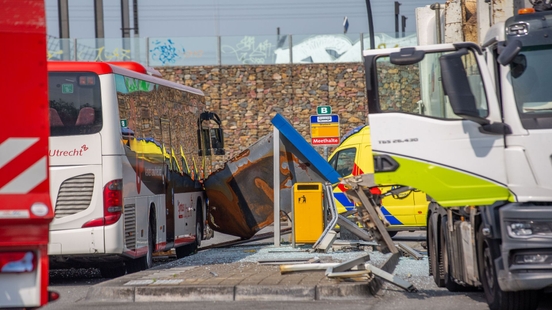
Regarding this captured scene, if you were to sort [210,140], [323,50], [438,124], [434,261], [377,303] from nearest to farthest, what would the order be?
[438,124], [377,303], [434,261], [210,140], [323,50]

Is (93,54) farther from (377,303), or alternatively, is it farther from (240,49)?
(377,303)

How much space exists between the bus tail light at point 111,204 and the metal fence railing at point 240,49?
28.1 m

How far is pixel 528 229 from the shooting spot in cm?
808

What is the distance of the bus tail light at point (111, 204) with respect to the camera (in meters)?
13.3

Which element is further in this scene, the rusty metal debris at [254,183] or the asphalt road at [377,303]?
the rusty metal debris at [254,183]

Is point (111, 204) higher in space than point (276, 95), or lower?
lower

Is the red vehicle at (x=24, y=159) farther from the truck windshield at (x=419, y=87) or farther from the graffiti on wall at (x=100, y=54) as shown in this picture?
the graffiti on wall at (x=100, y=54)

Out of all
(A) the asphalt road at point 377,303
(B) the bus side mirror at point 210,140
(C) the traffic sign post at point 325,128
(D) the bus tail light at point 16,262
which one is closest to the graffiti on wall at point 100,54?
(C) the traffic sign post at point 325,128

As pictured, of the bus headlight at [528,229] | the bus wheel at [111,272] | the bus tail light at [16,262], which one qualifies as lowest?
the bus wheel at [111,272]

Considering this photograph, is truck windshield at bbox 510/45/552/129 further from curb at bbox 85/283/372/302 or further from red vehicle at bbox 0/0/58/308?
red vehicle at bbox 0/0/58/308

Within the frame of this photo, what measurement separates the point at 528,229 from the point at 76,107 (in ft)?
23.3

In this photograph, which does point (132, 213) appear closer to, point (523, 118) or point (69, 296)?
point (69, 296)

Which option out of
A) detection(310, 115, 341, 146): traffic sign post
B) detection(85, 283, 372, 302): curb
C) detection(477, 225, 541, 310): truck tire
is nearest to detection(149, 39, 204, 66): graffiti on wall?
detection(310, 115, 341, 146): traffic sign post

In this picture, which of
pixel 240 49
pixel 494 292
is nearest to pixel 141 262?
pixel 494 292
